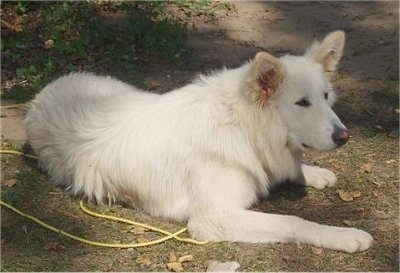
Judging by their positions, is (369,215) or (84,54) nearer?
(369,215)

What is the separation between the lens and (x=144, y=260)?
4211 mm

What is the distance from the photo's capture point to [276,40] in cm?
827

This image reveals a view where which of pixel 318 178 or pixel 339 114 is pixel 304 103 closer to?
pixel 318 178

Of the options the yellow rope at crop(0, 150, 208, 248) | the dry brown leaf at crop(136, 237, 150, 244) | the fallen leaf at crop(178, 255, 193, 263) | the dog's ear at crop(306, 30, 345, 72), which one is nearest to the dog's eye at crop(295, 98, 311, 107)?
the dog's ear at crop(306, 30, 345, 72)

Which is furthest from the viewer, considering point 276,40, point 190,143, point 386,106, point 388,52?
point 276,40

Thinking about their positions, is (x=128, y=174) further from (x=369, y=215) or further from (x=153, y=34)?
(x=153, y=34)

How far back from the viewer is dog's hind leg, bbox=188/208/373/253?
13.7ft

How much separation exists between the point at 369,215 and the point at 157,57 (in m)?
3.94

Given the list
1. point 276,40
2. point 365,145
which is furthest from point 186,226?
point 276,40

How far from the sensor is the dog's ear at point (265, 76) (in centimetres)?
419

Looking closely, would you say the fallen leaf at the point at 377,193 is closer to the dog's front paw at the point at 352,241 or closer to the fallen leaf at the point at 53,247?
the dog's front paw at the point at 352,241

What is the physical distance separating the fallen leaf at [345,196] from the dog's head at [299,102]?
2.29ft

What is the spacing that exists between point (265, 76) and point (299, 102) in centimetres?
31

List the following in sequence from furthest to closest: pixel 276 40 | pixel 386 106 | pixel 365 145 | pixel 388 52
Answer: pixel 276 40, pixel 388 52, pixel 386 106, pixel 365 145
